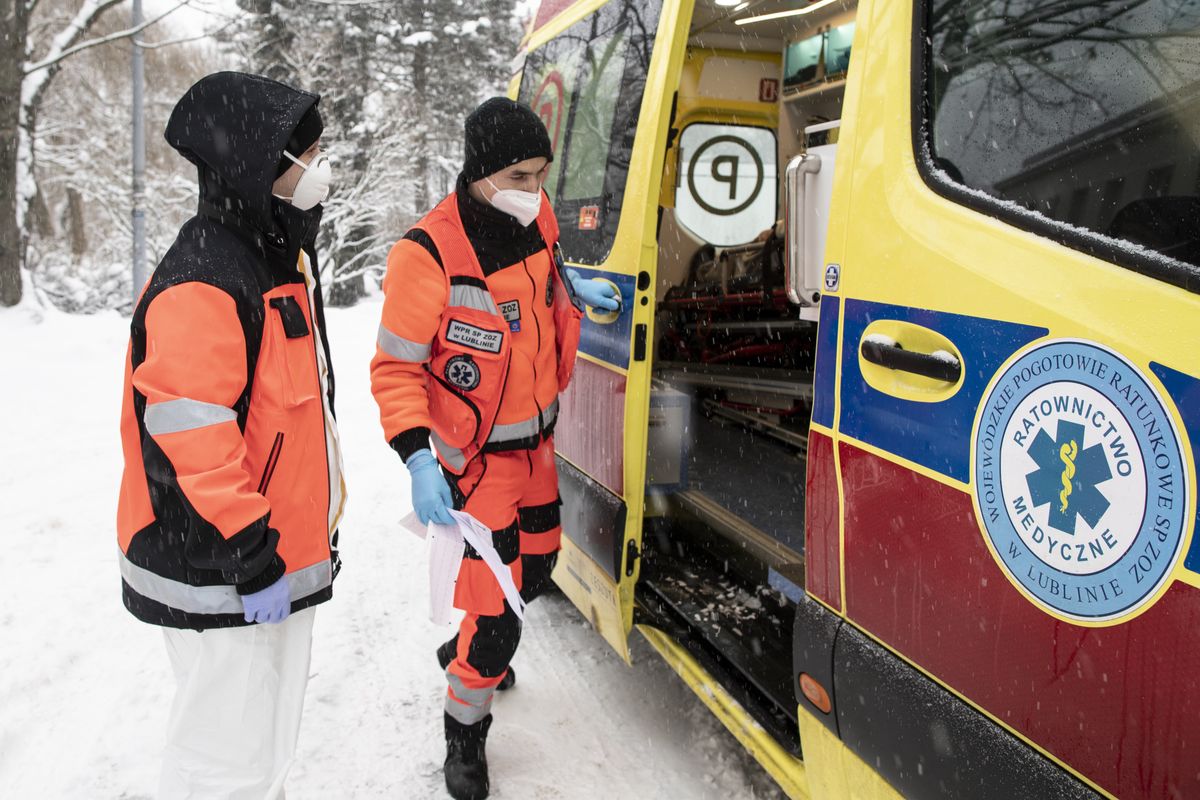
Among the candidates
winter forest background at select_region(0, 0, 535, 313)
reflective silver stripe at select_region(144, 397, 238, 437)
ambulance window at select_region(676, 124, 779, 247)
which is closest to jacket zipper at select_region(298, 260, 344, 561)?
reflective silver stripe at select_region(144, 397, 238, 437)

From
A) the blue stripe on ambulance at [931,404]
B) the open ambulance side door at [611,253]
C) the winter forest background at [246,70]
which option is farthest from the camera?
the winter forest background at [246,70]

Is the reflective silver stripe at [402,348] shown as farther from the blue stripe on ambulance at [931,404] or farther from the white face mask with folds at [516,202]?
the blue stripe on ambulance at [931,404]

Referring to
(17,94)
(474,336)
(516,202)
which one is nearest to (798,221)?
(516,202)

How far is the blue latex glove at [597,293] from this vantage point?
2773mm

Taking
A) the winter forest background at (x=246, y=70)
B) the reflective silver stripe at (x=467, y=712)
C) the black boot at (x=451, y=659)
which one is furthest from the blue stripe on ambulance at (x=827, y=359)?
the winter forest background at (x=246, y=70)

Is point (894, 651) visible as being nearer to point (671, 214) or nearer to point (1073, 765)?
point (1073, 765)

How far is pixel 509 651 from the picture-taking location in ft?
8.53

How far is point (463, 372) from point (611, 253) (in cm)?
77

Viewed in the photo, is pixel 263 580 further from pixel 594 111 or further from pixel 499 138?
pixel 594 111

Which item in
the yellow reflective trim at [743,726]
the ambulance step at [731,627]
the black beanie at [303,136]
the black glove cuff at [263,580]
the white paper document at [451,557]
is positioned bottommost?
the yellow reflective trim at [743,726]

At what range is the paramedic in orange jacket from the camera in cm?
234

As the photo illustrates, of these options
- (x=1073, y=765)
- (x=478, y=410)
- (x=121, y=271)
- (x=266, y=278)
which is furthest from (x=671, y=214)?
(x=121, y=271)

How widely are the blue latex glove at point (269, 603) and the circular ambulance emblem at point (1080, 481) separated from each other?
1.35 metres

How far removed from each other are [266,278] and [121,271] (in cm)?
2065
